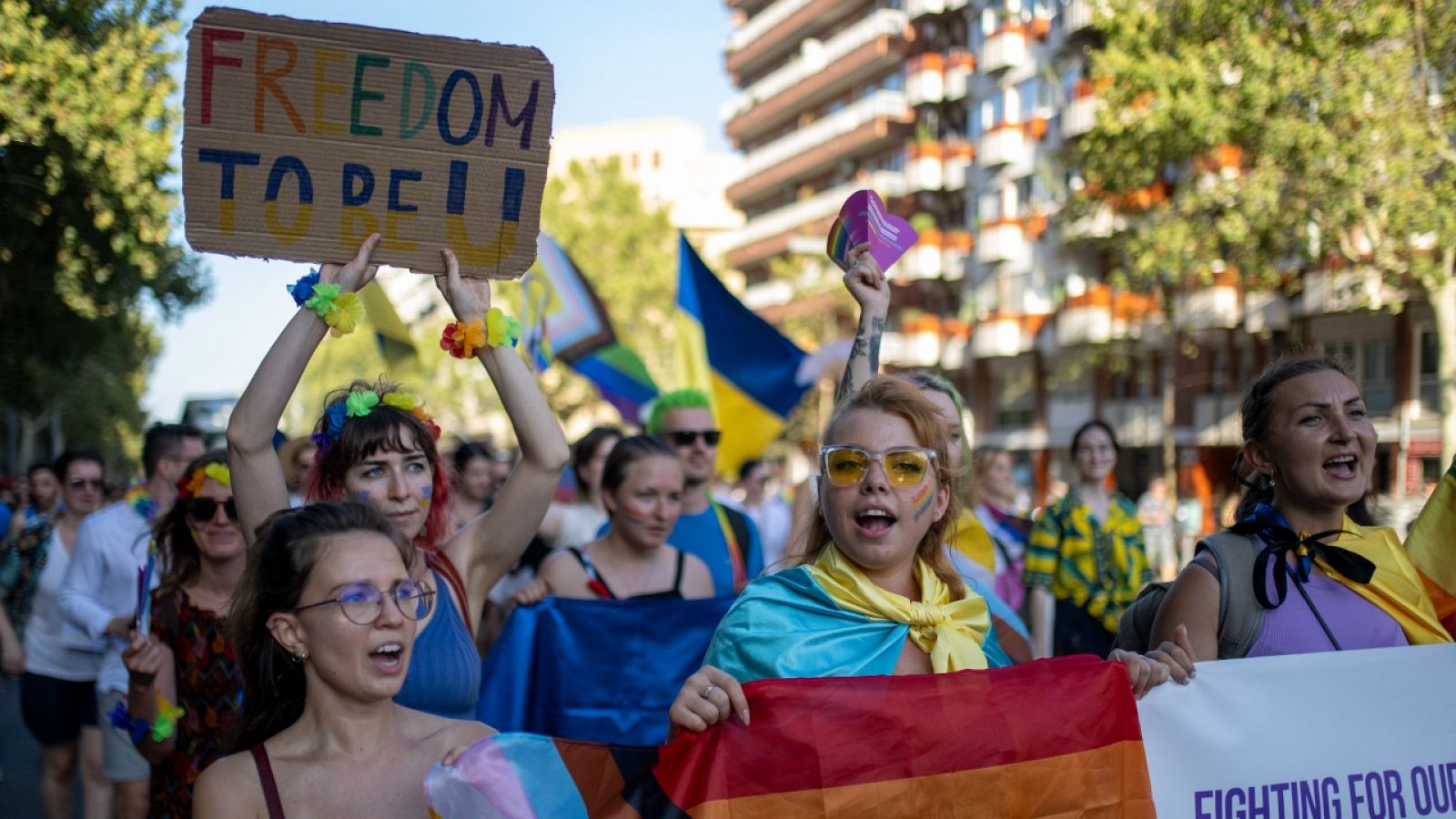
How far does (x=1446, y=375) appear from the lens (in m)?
19.2

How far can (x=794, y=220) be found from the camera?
2229 inches

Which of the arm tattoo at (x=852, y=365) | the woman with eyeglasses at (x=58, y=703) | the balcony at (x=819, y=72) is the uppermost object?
the balcony at (x=819, y=72)

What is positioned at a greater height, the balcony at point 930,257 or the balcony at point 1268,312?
the balcony at point 930,257

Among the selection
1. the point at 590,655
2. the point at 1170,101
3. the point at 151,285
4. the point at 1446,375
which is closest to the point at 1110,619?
the point at 590,655

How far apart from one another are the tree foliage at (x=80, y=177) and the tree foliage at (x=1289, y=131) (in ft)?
47.0

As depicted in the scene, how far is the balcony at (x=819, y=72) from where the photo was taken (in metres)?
50.2

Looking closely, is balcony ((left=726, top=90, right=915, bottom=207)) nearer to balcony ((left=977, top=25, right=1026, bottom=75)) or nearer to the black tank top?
balcony ((left=977, top=25, right=1026, bottom=75))

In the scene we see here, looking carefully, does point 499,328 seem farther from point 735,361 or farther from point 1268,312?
point 1268,312

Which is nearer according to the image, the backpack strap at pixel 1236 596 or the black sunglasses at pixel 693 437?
the backpack strap at pixel 1236 596

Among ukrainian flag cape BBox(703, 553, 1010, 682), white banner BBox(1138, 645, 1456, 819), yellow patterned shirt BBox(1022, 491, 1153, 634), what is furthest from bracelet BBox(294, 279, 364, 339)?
yellow patterned shirt BBox(1022, 491, 1153, 634)

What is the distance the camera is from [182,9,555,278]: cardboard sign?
3.39 m

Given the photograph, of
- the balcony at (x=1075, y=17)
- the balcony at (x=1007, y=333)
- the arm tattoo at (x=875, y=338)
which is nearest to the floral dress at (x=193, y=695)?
the arm tattoo at (x=875, y=338)

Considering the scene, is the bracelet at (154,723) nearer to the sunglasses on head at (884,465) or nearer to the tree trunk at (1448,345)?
the sunglasses on head at (884,465)

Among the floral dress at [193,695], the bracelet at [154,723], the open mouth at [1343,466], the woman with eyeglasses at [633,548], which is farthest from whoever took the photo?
the woman with eyeglasses at [633,548]
